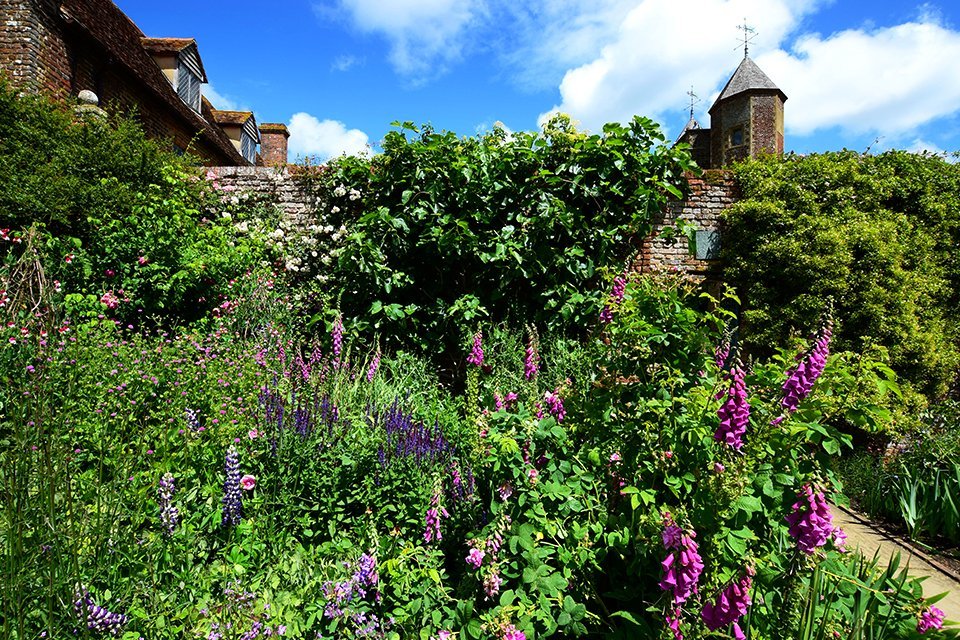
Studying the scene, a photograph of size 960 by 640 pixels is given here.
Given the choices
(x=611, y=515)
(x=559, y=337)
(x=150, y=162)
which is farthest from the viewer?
(x=150, y=162)

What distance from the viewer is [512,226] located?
573 centimetres

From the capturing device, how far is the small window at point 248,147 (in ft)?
69.0

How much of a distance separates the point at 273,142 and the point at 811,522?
2547 cm

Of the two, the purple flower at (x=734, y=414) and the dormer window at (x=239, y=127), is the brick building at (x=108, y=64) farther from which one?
the purple flower at (x=734, y=414)

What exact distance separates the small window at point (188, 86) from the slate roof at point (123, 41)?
0.74 m

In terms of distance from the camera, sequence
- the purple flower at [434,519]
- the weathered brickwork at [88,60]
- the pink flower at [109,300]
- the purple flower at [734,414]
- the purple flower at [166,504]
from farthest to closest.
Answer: the weathered brickwork at [88,60]
the pink flower at [109,300]
the purple flower at [434,519]
the purple flower at [166,504]
the purple flower at [734,414]

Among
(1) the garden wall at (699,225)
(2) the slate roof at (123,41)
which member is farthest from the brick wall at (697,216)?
(2) the slate roof at (123,41)

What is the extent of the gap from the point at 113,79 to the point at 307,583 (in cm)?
1296

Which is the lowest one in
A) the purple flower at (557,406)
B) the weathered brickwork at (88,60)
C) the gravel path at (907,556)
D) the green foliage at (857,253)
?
the gravel path at (907,556)

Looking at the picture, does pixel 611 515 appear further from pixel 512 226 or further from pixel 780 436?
pixel 512 226

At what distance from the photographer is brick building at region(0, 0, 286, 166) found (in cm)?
848

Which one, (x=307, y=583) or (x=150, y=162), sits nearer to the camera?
(x=307, y=583)

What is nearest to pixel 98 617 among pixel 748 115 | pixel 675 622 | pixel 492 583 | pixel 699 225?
pixel 492 583

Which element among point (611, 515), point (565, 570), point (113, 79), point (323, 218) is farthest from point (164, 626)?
point (113, 79)
